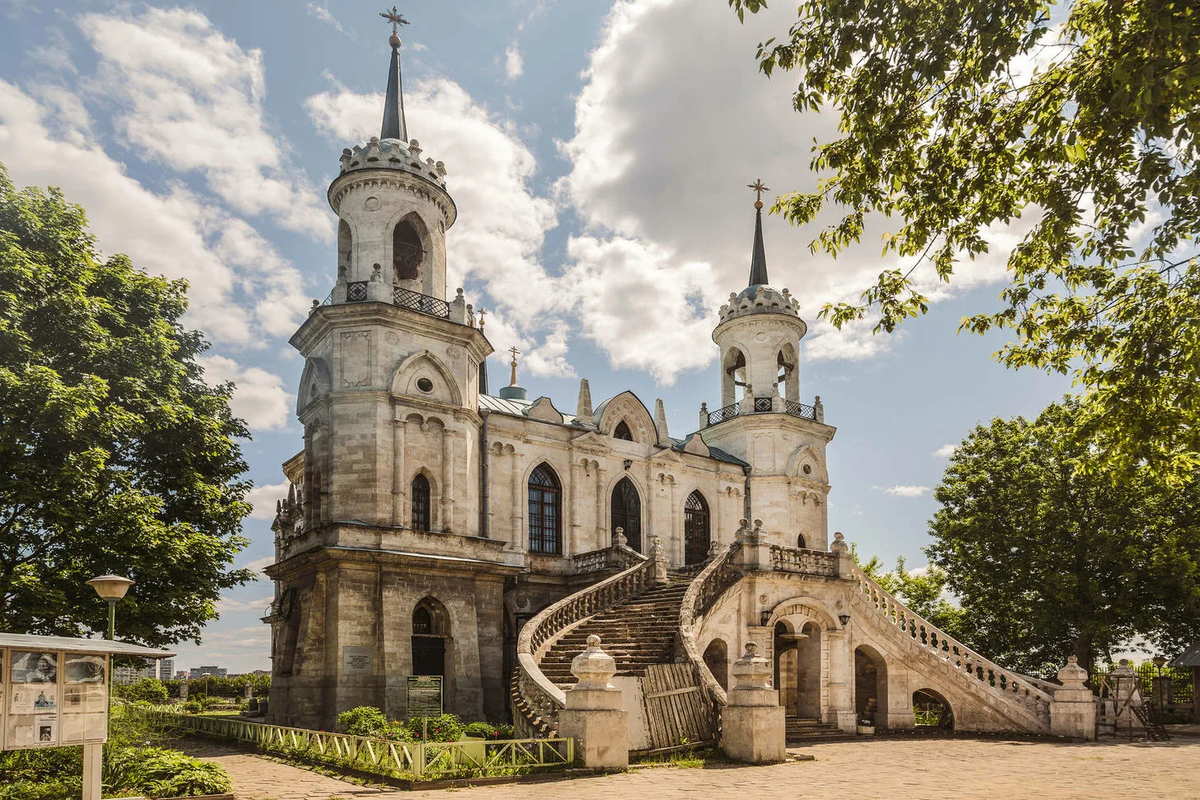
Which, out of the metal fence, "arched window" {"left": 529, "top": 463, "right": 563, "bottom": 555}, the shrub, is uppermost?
"arched window" {"left": 529, "top": 463, "right": 563, "bottom": 555}

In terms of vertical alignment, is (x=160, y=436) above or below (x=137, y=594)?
above

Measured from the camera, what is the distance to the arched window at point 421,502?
25.6m

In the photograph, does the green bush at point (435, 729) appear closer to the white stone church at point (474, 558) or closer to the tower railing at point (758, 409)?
the white stone church at point (474, 558)

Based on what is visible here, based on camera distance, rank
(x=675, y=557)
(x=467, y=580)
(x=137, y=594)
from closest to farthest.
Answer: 1. (x=137, y=594)
2. (x=467, y=580)
3. (x=675, y=557)

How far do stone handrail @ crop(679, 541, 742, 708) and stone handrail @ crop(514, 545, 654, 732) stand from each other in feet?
6.85

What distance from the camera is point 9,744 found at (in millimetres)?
10258

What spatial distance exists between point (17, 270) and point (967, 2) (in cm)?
1675

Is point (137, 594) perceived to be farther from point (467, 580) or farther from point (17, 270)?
point (467, 580)

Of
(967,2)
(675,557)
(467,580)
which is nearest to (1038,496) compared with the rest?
(675,557)

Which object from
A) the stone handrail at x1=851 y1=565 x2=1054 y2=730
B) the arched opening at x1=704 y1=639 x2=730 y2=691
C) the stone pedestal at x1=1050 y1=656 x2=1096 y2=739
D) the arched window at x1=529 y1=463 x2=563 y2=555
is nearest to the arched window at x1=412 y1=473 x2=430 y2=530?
the arched window at x1=529 y1=463 x2=563 y2=555

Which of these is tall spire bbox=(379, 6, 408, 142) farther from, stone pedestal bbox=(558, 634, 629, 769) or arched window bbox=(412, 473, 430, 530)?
stone pedestal bbox=(558, 634, 629, 769)

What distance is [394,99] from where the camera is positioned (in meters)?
29.3

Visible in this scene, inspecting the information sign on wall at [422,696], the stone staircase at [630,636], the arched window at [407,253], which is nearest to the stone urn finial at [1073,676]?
the stone staircase at [630,636]

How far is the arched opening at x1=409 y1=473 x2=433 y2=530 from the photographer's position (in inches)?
1008
